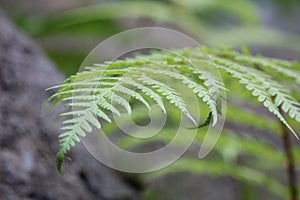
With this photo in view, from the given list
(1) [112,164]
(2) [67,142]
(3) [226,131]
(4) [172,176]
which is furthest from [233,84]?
(4) [172,176]

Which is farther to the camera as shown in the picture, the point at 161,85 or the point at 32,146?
the point at 32,146

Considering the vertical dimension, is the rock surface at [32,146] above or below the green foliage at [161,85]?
below

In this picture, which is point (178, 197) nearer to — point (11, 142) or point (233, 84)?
point (233, 84)

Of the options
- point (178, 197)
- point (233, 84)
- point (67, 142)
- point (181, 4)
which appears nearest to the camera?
point (67, 142)

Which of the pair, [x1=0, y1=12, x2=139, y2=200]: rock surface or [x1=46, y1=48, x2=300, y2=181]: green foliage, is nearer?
[x1=46, y1=48, x2=300, y2=181]: green foliage

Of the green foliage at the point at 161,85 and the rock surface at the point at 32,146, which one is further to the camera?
the rock surface at the point at 32,146
